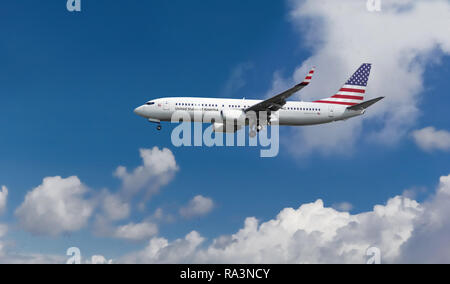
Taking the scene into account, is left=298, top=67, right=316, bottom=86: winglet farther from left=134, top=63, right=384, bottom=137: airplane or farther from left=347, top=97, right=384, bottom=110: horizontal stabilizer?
left=347, top=97, right=384, bottom=110: horizontal stabilizer

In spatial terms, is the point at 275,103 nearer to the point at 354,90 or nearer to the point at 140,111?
the point at 140,111

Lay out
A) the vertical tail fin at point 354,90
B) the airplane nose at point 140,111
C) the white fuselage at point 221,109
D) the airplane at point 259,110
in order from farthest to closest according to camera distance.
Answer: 1. the vertical tail fin at point 354,90
2. the airplane nose at point 140,111
3. the white fuselage at point 221,109
4. the airplane at point 259,110

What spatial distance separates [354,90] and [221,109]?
73.3 ft

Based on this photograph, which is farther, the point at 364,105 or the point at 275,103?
the point at 364,105

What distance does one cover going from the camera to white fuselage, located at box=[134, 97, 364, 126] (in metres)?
65.5

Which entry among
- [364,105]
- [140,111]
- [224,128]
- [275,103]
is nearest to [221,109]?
[224,128]

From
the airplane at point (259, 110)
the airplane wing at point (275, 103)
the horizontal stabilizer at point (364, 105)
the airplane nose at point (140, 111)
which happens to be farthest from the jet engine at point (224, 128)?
the horizontal stabilizer at point (364, 105)

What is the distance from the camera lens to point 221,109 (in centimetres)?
6581

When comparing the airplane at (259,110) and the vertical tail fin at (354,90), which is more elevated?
the vertical tail fin at (354,90)

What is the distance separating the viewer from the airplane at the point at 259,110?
213 ft

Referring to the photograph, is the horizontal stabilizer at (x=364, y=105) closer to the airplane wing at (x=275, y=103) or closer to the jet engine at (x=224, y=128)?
the airplane wing at (x=275, y=103)

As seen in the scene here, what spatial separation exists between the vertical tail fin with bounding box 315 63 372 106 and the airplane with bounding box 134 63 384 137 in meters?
0.16
